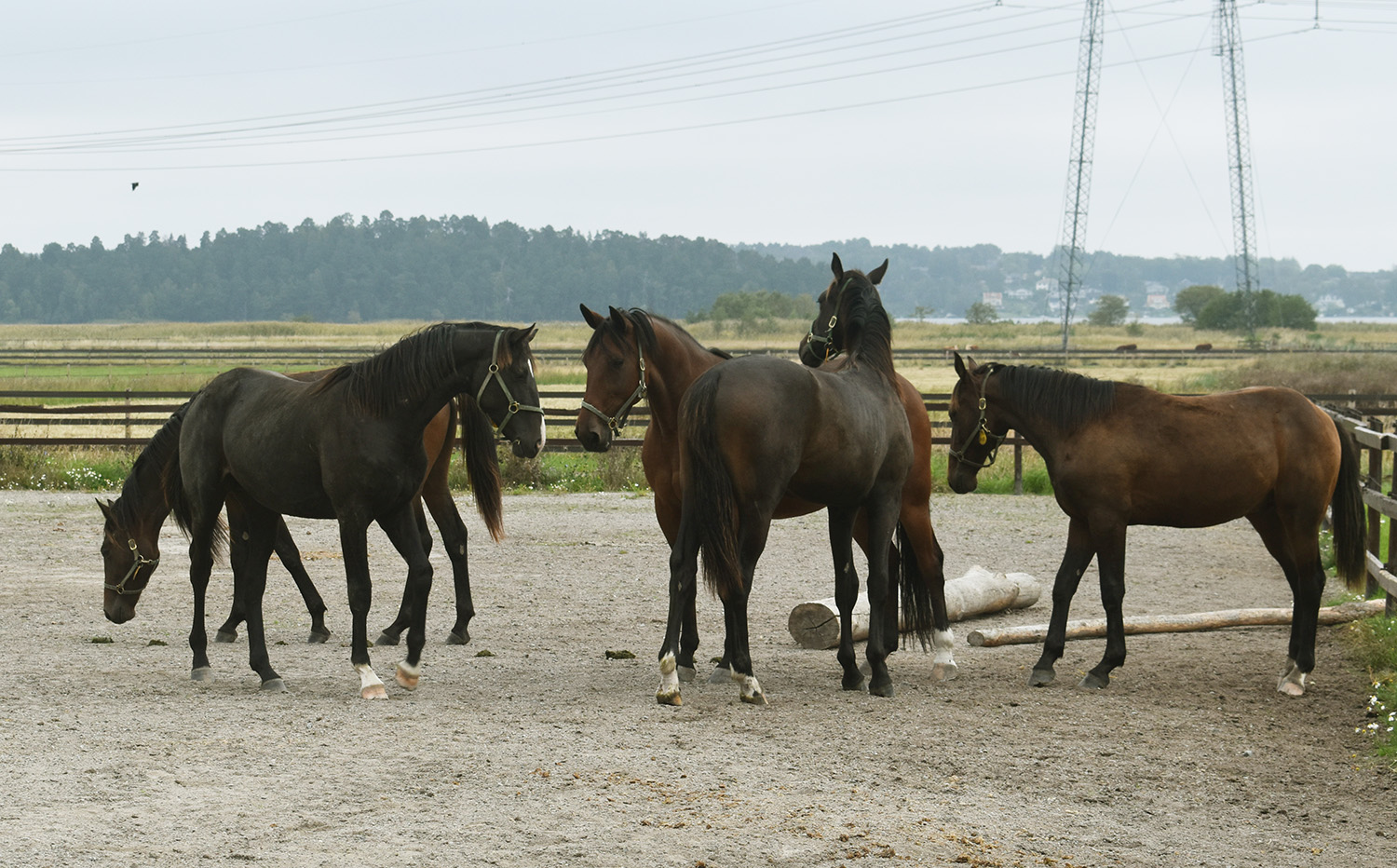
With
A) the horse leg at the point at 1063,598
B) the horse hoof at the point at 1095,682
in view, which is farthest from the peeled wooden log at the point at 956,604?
the horse hoof at the point at 1095,682

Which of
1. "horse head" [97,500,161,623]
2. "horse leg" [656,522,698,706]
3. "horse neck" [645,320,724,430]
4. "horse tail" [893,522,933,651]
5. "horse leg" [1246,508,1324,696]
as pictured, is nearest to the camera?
"horse leg" [656,522,698,706]

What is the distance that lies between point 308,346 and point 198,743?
5666 cm

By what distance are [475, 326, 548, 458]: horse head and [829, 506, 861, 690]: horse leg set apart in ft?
5.26

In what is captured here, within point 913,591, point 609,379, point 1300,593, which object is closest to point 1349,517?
point 1300,593

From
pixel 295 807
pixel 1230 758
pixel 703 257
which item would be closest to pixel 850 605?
pixel 1230 758

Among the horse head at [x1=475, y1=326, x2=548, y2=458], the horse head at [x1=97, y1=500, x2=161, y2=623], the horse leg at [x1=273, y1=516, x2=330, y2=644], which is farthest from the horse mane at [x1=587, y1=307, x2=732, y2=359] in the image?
the horse head at [x1=97, y1=500, x2=161, y2=623]

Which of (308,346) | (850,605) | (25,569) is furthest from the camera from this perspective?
(308,346)

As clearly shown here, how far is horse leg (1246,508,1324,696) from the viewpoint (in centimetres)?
658

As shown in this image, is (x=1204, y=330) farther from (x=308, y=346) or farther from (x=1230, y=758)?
(x=1230, y=758)

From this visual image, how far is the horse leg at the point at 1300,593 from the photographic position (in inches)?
259

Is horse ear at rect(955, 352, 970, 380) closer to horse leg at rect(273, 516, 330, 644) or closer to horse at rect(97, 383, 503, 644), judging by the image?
horse at rect(97, 383, 503, 644)

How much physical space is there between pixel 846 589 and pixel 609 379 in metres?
1.63

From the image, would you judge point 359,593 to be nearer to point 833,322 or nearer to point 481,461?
point 481,461

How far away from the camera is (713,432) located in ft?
19.5
